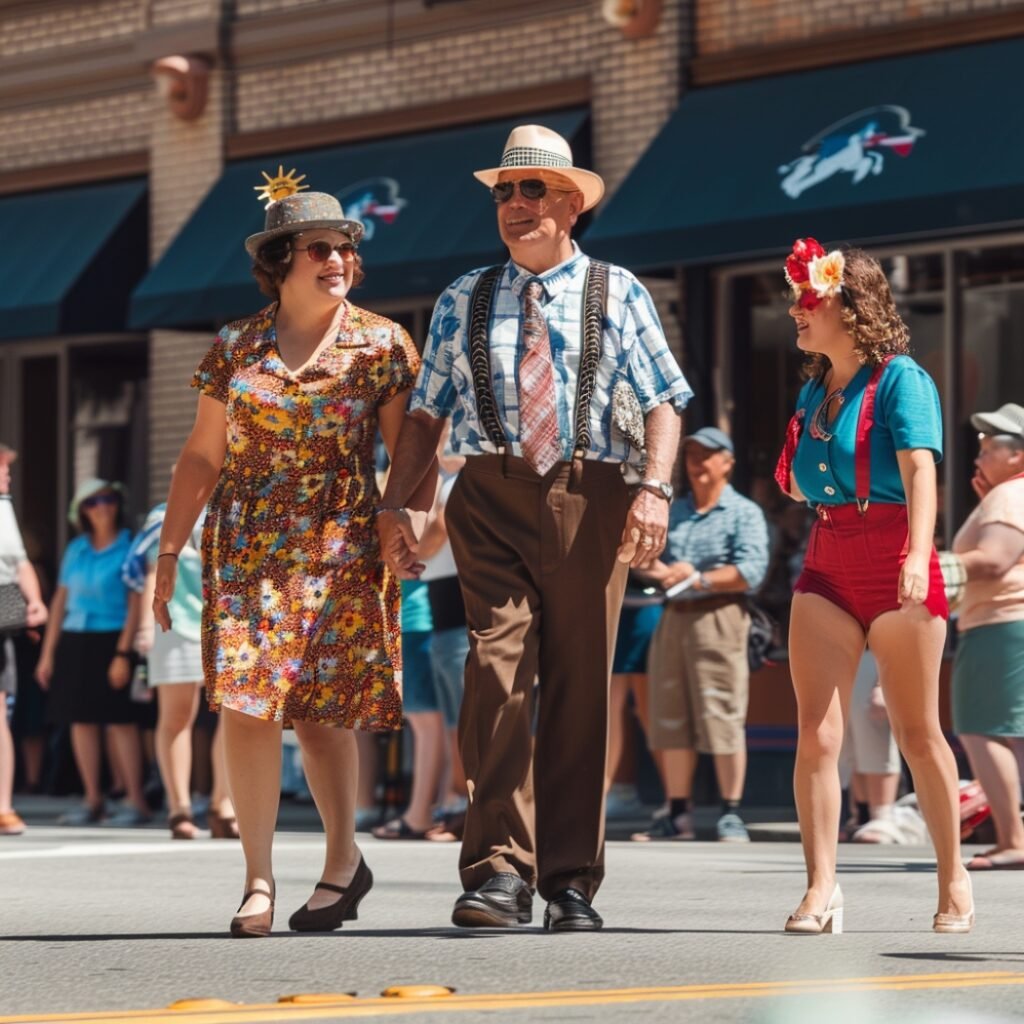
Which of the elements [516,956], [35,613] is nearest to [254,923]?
[516,956]

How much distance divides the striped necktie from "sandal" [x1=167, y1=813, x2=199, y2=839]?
6147 mm

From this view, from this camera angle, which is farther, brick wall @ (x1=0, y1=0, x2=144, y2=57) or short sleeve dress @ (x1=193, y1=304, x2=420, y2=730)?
brick wall @ (x1=0, y1=0, x2=144, y2=57)

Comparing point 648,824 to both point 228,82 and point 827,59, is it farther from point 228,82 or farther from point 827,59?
point 228,82

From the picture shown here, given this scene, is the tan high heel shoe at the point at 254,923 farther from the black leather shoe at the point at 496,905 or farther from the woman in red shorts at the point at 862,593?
the woman in red shorts at the point at 862,593

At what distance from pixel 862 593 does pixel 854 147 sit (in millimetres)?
7862

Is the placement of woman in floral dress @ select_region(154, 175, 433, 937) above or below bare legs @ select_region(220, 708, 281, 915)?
above

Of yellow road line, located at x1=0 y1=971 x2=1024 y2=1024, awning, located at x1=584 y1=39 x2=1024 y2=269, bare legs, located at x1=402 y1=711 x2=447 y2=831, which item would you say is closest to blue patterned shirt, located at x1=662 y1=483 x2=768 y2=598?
bare legs, located at x1=402 y1=711 x2=447 y2=831

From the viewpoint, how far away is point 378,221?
708 inches

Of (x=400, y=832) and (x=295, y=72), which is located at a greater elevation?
(x=295, y=72)

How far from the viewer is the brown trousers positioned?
771cm

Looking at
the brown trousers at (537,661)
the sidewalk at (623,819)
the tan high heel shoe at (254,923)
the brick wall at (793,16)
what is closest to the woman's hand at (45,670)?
the sidewalk at (623,819)

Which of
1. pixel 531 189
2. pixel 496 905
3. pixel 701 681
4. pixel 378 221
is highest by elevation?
pixel 378 221

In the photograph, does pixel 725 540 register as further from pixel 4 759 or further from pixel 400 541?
pixel 400 541

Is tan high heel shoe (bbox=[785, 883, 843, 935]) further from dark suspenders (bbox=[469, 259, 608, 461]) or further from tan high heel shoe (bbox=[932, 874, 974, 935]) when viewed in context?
dark suspenders (bbox=[469, 259, 608, 461])
